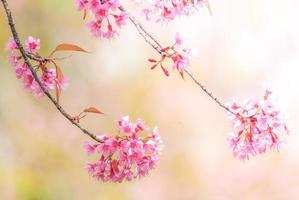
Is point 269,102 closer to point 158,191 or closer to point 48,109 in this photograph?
point 158,191

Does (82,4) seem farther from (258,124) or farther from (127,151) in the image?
(258,124)

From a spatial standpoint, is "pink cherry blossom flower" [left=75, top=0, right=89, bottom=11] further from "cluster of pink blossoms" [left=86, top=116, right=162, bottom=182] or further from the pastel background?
the pastel background

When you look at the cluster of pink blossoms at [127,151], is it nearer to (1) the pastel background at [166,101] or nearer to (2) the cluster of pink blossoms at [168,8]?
(2) the cluster of pink blossoms at [168,8]

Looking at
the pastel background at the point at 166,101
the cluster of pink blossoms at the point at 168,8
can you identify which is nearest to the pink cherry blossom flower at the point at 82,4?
the cluster of pink blossoms at the point at 168,8

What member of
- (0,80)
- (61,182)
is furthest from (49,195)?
(0,80)

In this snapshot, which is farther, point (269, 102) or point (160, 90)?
point (160, 90)

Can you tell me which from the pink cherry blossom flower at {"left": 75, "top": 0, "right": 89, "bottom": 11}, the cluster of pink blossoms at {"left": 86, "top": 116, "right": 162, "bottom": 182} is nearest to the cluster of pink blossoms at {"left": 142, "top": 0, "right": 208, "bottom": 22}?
the pink cherry blossom flower at {"left": 75, "top": 0, "right": 89, "bottom": 11}
